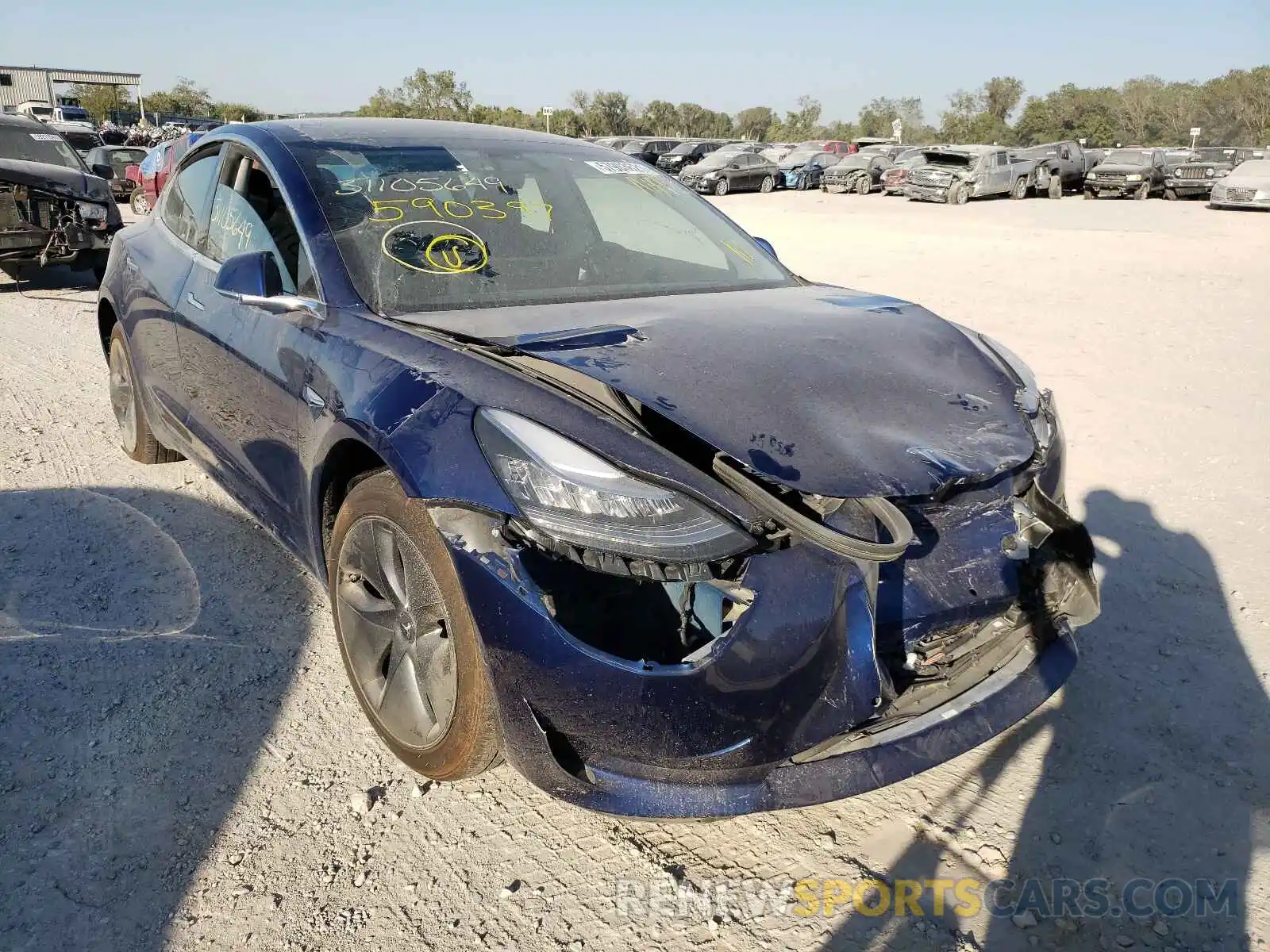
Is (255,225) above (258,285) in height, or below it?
above

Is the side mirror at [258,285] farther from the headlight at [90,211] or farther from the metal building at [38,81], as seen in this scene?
the metal building at [38,81]

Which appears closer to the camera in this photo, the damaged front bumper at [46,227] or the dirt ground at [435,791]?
the dirt ground at [435,791]

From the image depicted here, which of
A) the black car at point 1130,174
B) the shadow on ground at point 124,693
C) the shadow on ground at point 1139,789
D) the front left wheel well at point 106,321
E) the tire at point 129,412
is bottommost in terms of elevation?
the shadow on ground at point 124,693

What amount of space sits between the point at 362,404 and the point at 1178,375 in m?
6.18

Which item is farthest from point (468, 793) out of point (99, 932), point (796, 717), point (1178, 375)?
point (1178, 375)

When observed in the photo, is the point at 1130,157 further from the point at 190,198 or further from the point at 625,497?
the point at 625,497

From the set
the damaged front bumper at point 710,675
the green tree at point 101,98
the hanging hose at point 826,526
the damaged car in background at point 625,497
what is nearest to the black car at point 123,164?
the damaged car in background at point 625,497

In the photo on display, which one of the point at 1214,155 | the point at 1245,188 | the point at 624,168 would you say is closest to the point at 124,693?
the point at 624,168

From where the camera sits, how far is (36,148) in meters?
10.4

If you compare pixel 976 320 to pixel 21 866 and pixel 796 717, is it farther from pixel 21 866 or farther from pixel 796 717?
pixel 21 866

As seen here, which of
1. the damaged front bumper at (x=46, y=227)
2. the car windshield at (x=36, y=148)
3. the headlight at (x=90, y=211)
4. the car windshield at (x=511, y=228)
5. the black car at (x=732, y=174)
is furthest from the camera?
the black car at (x=732, y=174)

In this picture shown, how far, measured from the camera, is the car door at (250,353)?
2824 mm

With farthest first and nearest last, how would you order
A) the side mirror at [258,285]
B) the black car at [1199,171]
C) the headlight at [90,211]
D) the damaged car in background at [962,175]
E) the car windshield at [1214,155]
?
the car windshield at [1214,155] → the black car at [1199,171] → the damaged car in background at [962,175] → the headlight at [90,211] → the side mirror at [258,285]

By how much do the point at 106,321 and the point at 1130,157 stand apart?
2897 centimetres
